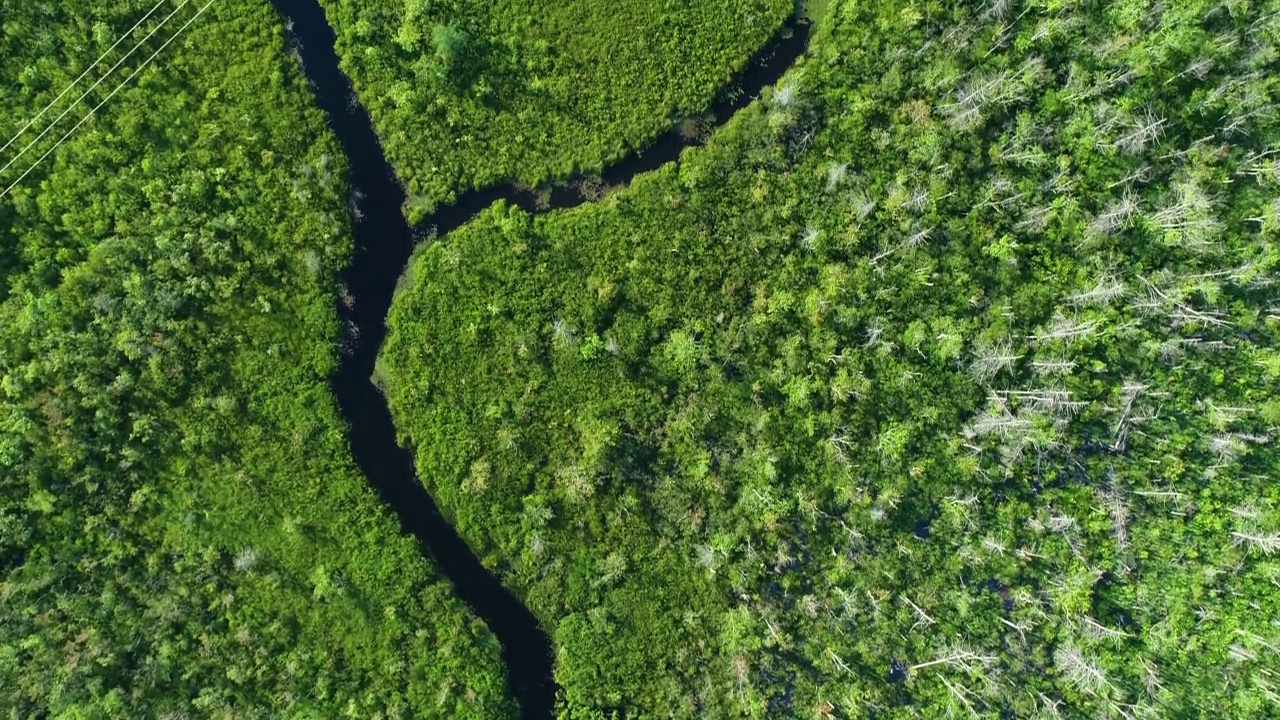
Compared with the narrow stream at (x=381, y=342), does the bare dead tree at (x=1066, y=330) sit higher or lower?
lower

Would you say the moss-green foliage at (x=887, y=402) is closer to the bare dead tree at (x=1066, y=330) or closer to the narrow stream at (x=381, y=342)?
the bare dead tree at (x=1066, y=330)

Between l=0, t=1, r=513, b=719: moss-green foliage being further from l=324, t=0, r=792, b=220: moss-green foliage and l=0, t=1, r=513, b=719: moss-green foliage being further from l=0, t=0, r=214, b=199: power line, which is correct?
l=324, t=0, r=792, b=220: moss-green foliage

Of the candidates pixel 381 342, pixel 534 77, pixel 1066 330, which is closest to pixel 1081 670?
pixel 1066 330

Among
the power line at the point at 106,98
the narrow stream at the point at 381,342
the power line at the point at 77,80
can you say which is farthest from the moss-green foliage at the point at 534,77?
the power line at the point at 77,80

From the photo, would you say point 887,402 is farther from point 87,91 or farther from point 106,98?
point 87,91

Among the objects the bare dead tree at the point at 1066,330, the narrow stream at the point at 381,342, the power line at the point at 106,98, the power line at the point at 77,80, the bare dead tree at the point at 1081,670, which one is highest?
the power line at the point at 77,80

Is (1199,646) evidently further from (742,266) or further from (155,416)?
(155,416)
